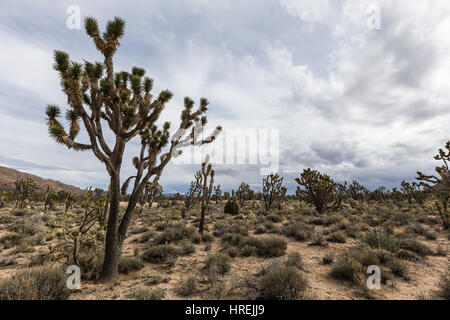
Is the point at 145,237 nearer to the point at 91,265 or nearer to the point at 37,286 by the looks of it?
the point at 91,265

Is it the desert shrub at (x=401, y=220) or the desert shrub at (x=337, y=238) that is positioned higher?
the desert shrub at (x=401, y=220)

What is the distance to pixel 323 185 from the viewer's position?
57.0 feet

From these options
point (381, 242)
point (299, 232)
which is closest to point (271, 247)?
point (299, 232)

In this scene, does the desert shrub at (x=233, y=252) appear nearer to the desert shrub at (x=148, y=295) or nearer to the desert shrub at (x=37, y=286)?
the desert shrub at (x=148, y=295)

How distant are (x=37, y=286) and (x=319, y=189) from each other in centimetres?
1781

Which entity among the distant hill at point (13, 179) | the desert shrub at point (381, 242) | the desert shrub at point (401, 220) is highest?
the distant hill at point (13, 179)

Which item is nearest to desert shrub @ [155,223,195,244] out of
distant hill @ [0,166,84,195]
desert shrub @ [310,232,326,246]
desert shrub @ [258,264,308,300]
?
desert shrub @ [310,232,326,246]

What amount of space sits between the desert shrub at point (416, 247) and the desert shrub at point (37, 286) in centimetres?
1177

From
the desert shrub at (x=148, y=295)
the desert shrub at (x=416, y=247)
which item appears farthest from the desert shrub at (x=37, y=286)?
the desert shrub at (x=416, y=247)

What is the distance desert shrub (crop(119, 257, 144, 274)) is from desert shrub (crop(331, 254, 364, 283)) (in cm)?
653

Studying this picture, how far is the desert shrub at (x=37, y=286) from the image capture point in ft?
14.1
